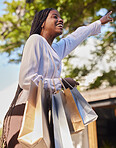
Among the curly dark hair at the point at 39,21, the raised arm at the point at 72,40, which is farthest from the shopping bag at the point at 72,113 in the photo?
the curly dark hair at the point at 39,21

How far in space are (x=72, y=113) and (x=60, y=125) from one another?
0.38ft

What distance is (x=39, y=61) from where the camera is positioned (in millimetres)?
1401

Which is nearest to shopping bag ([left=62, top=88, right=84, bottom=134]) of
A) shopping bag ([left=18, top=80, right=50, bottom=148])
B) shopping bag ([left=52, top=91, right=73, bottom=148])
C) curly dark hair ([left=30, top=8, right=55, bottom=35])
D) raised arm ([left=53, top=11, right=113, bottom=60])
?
shopping bag ([left=52, top=91, right=73, bottom=148])

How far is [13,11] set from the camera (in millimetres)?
6156

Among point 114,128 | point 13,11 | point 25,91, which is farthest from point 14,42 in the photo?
point 25,91

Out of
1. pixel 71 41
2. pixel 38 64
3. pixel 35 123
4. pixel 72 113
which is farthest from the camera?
pixel 71 41

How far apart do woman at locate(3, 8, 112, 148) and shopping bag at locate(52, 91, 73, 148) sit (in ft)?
0.46

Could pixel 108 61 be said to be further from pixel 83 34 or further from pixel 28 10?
pixel 83 34

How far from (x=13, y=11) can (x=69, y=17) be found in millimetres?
1580

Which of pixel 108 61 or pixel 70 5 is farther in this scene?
pixel 108 61

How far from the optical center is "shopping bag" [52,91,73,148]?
3.78 ft

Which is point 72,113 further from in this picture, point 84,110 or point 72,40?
point 72,40

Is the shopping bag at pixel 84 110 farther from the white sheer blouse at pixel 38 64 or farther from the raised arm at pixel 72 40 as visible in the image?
the raised arm at pixel 72 40

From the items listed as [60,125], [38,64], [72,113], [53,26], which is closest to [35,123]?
[60,125]
